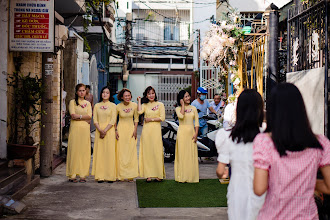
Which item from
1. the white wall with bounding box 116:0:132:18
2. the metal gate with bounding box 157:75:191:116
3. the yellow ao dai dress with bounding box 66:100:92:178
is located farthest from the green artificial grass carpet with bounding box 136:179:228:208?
the white wall with bounding box 116:0:132:18

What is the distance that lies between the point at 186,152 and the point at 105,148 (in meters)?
1.53

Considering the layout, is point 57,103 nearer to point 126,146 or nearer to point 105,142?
point 105,142

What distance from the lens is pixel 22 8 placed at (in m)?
8.09

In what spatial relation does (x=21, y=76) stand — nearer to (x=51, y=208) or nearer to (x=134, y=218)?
(x=51, y=208)

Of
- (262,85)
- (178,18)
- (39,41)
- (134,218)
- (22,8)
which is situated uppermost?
(178,18)

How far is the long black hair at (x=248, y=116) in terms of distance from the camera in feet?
11.5

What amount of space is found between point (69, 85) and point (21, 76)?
244 inches

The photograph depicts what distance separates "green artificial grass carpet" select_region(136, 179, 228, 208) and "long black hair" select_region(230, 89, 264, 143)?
3.69 metres

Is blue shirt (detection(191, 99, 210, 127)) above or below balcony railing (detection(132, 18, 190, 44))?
below

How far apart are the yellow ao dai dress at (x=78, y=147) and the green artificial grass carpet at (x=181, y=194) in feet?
3.51

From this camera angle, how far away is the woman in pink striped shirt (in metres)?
2.80


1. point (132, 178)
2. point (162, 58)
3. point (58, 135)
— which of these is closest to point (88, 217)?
point (132, 178)

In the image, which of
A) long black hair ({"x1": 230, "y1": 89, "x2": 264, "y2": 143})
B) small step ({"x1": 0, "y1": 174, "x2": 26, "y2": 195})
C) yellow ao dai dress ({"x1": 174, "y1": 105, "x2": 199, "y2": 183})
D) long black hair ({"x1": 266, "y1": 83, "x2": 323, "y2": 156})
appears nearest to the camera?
long black hair ({"x1": 266, "y1": 83, "x2": 323, "y2": 156})

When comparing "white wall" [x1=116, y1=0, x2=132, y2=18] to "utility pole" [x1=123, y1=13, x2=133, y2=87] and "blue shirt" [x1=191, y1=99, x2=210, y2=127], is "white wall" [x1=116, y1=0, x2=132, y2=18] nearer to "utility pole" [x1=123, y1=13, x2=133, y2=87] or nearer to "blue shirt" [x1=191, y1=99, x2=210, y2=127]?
"utility pole" [x1=123, y1=13, x2=133, y2=87]
